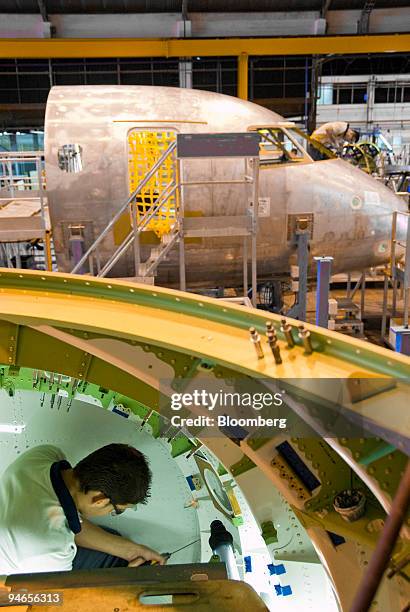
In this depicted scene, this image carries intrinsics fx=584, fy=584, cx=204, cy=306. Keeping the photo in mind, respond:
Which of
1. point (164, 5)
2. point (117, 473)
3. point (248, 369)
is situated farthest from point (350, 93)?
point (248, 369)

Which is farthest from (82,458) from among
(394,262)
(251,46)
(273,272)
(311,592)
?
(251,46)

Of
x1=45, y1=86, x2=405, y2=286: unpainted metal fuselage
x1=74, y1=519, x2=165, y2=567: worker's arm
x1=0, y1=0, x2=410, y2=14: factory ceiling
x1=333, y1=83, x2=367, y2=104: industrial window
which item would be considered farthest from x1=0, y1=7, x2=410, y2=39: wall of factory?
x1=74, y1=519, x2=165, y2=567: worker's arm

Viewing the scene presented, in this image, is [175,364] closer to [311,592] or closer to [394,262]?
[311,592]

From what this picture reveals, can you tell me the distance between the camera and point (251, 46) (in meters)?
23.2

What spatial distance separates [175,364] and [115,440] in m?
1.09

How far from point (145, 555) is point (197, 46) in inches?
905

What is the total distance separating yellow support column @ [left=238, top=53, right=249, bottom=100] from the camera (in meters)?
23.6

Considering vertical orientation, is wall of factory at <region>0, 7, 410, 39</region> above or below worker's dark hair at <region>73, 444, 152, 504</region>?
above

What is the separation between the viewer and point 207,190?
9.49 metres

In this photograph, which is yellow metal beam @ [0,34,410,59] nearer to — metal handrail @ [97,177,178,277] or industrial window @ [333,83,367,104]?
industrial window @ [333,83,367,104]

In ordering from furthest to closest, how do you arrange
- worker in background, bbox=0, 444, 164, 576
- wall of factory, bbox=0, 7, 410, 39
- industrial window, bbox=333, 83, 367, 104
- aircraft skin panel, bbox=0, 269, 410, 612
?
1. industrial window, bbox=333, 83, 367, 104
2. wall of factory, bbox=0, 7, 410, 39
3. worker in background, bbox=0, 444, 164, 576
4. aircraft skin panel, bbox=0, 269, 410, 612

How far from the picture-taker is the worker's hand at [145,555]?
11.0 feet

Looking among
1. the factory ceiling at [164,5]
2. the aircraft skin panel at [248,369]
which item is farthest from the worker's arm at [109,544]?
the factory ceiling at [164,5]

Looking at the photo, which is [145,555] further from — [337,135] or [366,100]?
[366,100]
